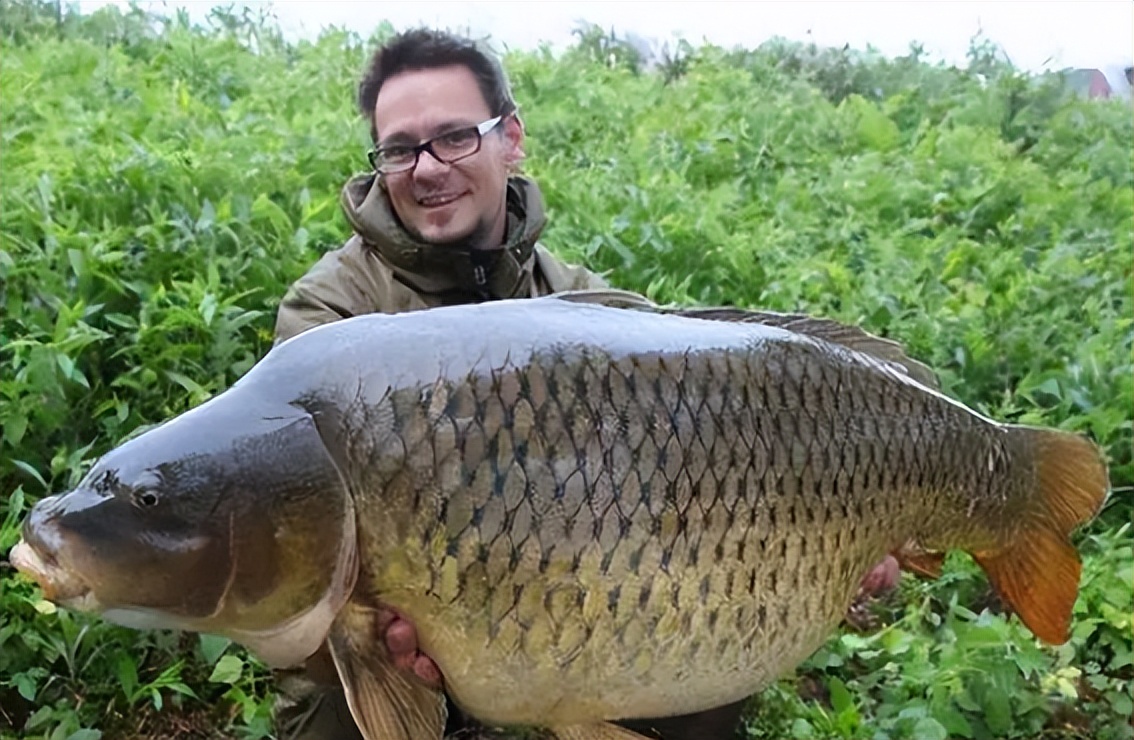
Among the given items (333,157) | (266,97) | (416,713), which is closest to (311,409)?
(416,713)

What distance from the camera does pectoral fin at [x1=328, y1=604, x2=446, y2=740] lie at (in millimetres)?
1188

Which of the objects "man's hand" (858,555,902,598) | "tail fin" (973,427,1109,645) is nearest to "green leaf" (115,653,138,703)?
"man's hand" (858,555,902,598)

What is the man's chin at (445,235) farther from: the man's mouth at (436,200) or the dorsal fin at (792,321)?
the dorsal fin at (792,321)

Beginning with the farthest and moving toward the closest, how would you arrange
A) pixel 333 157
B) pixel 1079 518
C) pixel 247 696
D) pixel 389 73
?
pixel 333 157
pixel 247 696
pixel 389 73
pixel 1079 518

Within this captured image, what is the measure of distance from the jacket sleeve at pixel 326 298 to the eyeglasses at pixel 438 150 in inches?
6.4

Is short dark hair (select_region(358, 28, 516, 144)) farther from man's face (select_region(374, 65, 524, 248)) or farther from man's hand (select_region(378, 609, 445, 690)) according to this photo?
man's hand (select_region(378, 609, 445, 690))

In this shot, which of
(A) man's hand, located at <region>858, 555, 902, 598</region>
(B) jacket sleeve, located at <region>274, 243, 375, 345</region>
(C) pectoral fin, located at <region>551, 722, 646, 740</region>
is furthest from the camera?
(B) jacket sleeve, located at <region>274, 243, 375, 345</region>

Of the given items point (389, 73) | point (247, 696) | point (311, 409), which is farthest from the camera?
point (247, 696)

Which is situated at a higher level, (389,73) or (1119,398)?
(389,73)

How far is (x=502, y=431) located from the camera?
1188 mm

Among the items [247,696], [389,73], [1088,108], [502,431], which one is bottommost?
[247,696]

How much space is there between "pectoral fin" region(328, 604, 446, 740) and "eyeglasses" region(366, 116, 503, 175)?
87cm

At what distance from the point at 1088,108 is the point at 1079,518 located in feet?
17.7

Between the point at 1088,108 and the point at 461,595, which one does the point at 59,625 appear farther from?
the point at 1088,108
